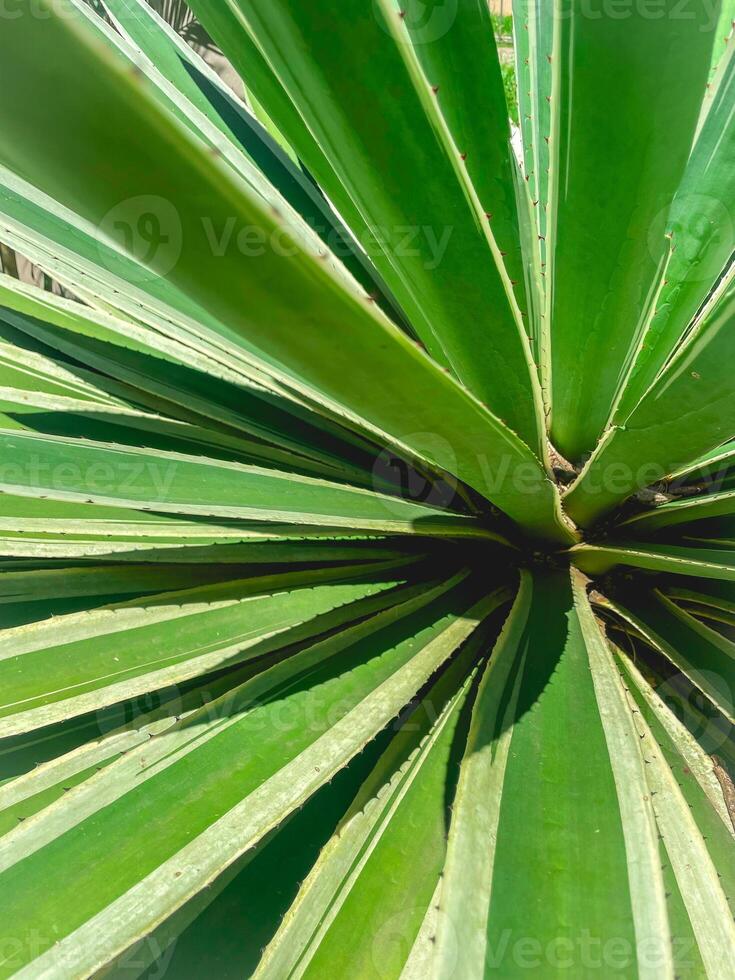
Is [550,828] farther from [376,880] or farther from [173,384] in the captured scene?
[173,384]

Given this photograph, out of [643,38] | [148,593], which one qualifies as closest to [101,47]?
[643,38]

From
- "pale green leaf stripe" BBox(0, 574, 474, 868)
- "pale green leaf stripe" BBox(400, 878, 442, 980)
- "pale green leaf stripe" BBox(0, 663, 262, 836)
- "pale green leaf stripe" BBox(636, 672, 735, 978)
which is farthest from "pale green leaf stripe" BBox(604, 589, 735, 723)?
"pale green leaf stripe" BBox(0, 663, 262, 836)

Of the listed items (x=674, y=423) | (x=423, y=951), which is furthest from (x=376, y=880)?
(x=674, y=423)

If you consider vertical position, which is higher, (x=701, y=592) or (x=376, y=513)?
(x=376, y=513)

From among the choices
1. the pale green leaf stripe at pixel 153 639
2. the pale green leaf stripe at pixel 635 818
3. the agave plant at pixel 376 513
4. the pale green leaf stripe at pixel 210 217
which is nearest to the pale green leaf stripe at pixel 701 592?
the agave plant at pixel 376 513

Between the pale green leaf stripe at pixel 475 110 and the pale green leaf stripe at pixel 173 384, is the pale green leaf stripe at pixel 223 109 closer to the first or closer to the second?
the pale green leaf stripe at pixel 173 384

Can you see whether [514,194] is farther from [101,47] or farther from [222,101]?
[222,101]
